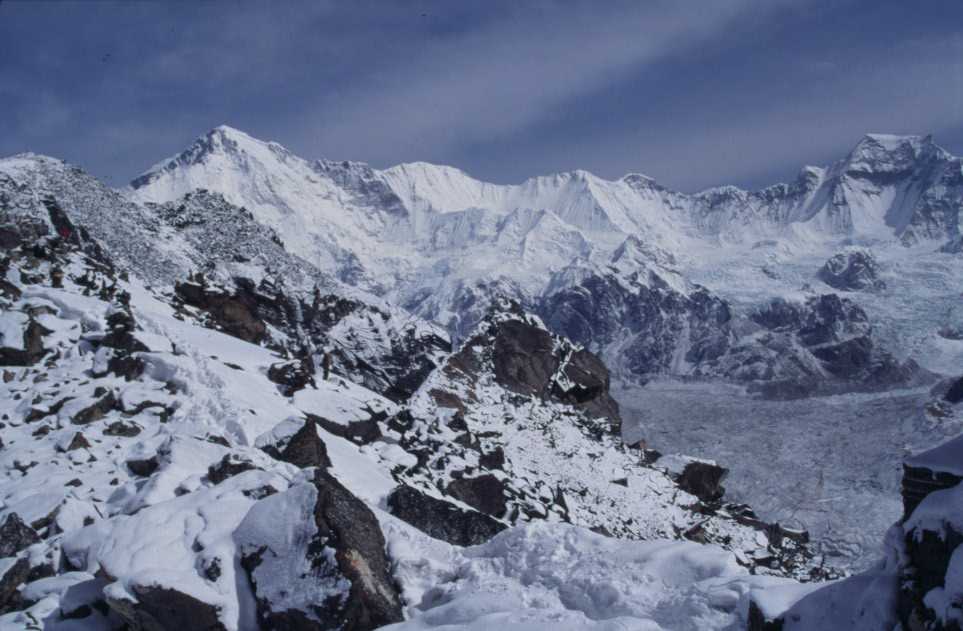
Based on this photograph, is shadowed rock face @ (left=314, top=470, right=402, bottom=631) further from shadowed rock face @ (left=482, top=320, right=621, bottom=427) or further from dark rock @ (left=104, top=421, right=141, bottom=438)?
shadowed rock face @ (left=482, top=320, right=621, bottom=427)

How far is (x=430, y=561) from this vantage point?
12.2 m

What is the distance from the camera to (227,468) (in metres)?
14.2

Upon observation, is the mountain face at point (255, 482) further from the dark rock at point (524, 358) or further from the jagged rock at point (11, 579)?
the dark rock at point (524, 358)

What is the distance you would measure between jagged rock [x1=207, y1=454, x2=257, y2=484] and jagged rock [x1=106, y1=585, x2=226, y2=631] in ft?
12.7

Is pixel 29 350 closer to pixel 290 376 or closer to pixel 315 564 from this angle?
pixel 290 376

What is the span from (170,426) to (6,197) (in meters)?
28.9

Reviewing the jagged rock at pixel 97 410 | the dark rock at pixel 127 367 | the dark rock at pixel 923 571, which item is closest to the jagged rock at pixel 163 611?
the jagged rock at pixel 97 410

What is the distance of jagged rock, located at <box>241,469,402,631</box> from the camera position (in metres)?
10.4

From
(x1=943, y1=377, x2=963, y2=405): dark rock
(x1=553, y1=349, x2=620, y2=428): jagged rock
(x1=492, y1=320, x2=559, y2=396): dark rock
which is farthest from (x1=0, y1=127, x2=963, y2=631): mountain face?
(x1=943, y1=377, x2=963, y2=405): dark rock

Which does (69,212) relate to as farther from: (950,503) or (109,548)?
(950,503)

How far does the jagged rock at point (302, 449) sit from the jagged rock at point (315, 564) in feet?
17.2

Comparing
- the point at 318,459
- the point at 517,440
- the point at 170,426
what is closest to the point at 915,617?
the point at 318,459

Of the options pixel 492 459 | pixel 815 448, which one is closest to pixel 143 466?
pixel 492 459

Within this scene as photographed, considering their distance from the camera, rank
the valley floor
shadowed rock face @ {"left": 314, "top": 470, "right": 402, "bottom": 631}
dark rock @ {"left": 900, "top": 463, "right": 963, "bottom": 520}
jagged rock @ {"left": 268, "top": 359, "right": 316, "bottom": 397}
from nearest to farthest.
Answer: dark rock @ {"left": 900, "top": 463, "right": 963, "bottom": 520} < shadowed rock face @ {"left": 314, "top": 470, "right": 402, "bottom": 631} < jagged rock @ {"left": 268, "top": 359, "right": 316, "bottom": 397} < the valley floor
